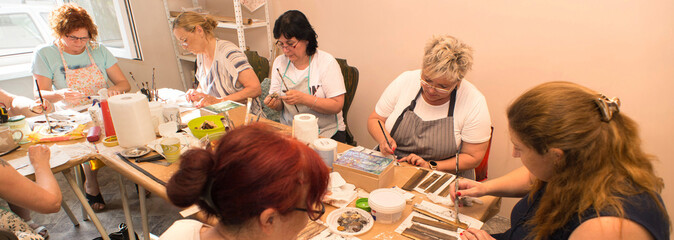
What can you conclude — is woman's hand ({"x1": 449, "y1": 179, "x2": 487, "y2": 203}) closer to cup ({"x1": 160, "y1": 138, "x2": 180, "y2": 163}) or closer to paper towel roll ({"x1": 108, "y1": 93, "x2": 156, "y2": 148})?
cup ({"x1": 160, "y1": 138, "x2": 180, "y2": 163})

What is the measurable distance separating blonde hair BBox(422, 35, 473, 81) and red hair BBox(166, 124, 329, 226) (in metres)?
1.15

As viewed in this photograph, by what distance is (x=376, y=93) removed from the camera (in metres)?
3.04

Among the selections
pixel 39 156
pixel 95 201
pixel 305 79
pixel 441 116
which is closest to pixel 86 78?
pixel 95 201

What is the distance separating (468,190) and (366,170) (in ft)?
1.36

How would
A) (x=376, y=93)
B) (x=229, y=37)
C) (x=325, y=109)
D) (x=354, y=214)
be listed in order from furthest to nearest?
(x=229, y=37)
(x=376, y=93)
(x=325, y=109)
(x=354, y=214)

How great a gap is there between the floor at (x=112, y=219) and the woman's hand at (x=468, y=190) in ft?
3.94

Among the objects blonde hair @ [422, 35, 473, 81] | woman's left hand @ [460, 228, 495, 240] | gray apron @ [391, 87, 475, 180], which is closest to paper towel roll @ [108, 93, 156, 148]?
gray apron @ [391, 87, 475, 180]

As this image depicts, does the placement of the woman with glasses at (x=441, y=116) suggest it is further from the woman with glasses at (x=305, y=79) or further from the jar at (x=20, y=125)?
the jar at (x=20, y=125)

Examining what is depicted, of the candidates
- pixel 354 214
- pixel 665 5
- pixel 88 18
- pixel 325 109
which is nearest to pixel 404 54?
pixel 325 109

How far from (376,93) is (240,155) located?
2390 mm

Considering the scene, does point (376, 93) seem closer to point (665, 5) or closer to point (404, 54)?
point (404, 54)

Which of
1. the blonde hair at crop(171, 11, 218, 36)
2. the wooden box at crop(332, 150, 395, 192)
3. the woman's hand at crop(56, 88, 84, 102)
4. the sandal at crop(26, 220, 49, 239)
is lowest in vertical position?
the sandal at crop(26, 220, 49, 239)

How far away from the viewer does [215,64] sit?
8.74 ft

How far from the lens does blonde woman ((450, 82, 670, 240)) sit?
2.98 ft
